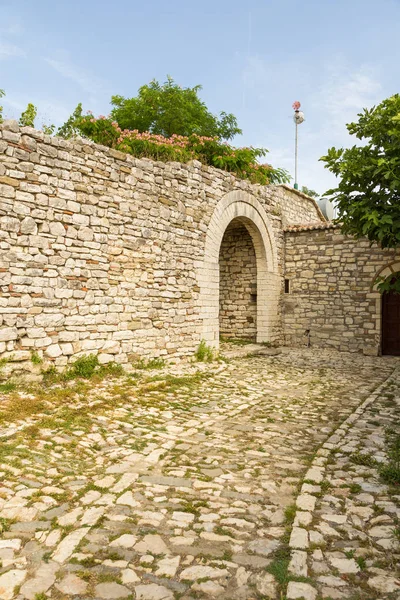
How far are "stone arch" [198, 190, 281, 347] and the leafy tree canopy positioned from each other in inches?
127

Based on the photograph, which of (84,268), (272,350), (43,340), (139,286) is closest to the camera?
(43,340)

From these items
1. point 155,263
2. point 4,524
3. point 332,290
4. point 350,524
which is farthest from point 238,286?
point 4,524

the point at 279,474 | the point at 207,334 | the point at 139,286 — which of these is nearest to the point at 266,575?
the point at 279,474

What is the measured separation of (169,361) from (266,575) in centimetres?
629

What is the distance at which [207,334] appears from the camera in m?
9.54

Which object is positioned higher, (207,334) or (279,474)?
→ (207,334)

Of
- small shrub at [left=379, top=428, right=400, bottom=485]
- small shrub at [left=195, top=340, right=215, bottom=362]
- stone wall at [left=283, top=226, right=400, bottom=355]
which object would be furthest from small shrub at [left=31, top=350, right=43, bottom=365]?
stone wall at [left=283, top=226, right=400, bottom=355]

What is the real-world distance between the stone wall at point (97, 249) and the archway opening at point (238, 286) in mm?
3011

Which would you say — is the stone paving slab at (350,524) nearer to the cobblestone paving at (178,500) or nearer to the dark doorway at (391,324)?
the cobblestone paving at (178,500)

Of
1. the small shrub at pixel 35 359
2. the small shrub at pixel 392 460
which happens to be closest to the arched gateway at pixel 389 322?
the small shrub at pixel 392 460

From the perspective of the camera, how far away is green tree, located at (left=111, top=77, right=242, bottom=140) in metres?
16.4

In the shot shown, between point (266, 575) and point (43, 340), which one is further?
point (43, 340)

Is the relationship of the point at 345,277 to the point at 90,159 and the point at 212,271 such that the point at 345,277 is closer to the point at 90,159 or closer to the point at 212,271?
the point at 212,271

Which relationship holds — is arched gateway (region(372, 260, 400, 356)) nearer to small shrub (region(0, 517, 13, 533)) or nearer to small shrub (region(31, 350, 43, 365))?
small shrub (region(31, 350, 43, 365))
